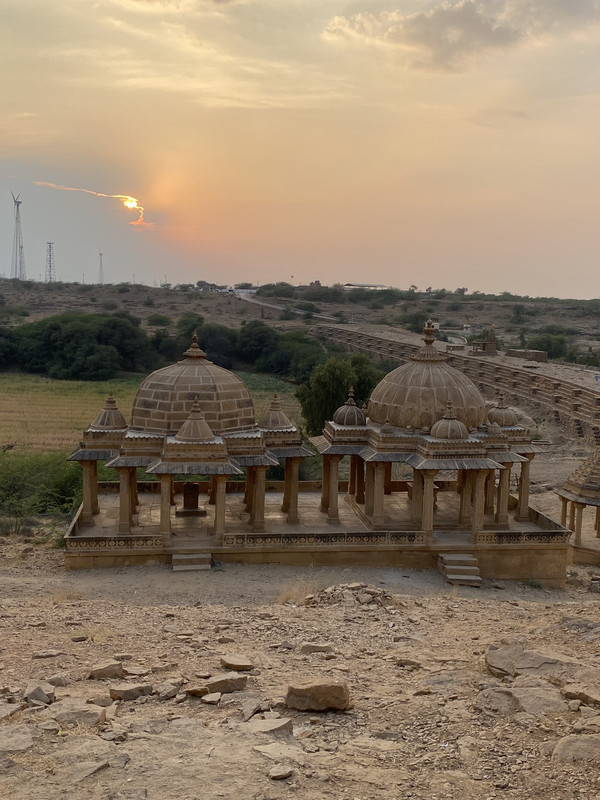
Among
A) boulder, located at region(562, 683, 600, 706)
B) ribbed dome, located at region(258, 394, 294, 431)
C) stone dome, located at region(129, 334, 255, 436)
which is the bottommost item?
boulder, located at region(562, 683, 600, 706)

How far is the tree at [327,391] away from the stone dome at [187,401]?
1592cm

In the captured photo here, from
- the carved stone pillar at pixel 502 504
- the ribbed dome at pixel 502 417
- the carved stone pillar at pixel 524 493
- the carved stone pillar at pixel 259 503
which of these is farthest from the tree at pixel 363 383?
the carved stone pillar at pixel 259 503

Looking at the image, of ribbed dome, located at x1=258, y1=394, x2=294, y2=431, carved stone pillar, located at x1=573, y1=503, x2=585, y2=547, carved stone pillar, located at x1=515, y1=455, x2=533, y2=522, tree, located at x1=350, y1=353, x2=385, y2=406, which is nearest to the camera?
ribbed dome, located at x1=258, y1=394, x2=294, y2=431

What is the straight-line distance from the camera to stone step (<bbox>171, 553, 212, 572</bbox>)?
60.3 feet

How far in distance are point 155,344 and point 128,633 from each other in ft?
202

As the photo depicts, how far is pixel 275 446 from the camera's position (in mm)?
20938

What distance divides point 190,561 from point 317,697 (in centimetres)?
1010

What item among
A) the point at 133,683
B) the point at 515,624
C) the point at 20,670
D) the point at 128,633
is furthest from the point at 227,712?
the point at 515,624

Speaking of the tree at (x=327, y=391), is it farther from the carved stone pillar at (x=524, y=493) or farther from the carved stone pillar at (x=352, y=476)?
the carved stone pillar at (x=524, y=493)

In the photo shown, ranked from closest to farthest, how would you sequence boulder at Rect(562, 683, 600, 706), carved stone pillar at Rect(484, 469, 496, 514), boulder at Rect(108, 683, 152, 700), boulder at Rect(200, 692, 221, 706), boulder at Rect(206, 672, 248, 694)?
boulder at Rect(562, 683, 600, 706) < boulder at Rect(200, 692, 221, 706) < boulder at Rect(108, 683, 152, 700) < boulder at Rect(206, 672, 248, 694) < carved stone pillar at Rect(484, 469, 496, 514)

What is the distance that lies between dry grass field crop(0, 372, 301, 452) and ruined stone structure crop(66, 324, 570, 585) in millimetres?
16714

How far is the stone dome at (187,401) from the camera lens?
19.8 m

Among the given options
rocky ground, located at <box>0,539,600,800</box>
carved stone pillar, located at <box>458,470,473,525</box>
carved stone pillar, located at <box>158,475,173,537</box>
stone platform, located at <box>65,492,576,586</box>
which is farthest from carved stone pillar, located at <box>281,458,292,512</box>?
rocky ground, located at <box>0,539,600,800</box>

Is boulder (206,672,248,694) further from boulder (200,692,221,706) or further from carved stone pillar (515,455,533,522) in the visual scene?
carved stone pillar (515,455,533,522)
